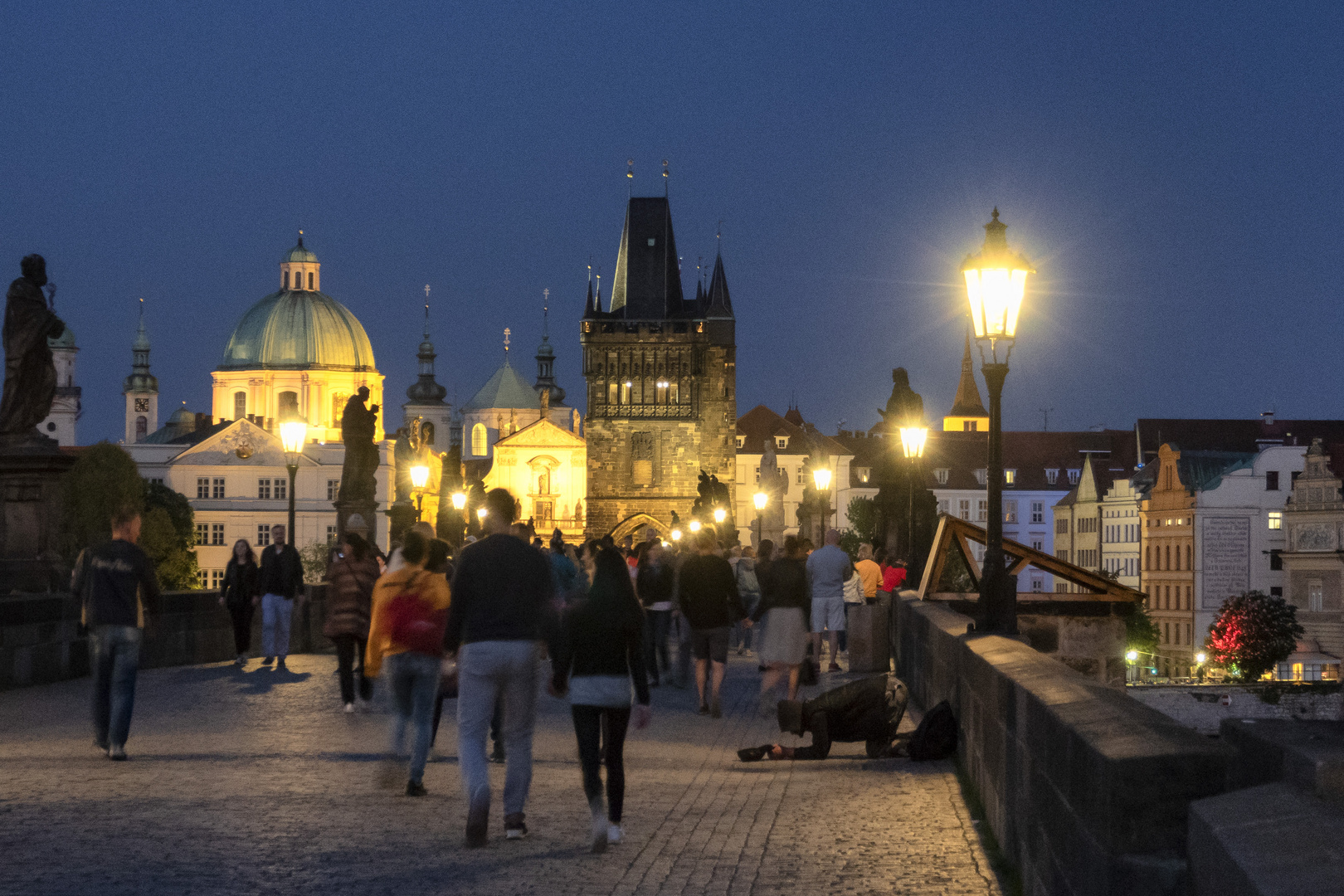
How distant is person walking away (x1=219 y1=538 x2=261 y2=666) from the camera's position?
65.6 ft

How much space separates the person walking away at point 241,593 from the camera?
20.0m

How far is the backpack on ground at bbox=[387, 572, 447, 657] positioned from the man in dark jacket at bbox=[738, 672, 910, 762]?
318cm

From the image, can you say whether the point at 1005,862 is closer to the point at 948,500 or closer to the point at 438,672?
the point at 438,672

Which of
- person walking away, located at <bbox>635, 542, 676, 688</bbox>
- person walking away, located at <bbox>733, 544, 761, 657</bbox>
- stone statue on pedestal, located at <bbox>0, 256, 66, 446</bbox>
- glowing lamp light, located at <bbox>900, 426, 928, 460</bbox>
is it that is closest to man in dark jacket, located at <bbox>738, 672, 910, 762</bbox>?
person walking away, located at <bbox>635, 542, 676, 688</bbox>

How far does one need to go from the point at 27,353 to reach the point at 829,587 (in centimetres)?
863

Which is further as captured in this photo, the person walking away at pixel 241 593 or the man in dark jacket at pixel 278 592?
the person walking away at pixel 241 593

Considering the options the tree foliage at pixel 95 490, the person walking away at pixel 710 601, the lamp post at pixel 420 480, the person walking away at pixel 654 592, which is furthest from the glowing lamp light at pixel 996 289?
the tree foliage at pixel 95 490

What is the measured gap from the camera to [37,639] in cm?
1706

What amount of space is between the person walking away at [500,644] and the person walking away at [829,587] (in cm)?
978

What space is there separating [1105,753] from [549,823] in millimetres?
4752

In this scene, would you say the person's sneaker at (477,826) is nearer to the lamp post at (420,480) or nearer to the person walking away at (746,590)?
the person walking away at (746,590)

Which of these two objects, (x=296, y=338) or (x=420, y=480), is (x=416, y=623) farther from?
(x=296, y=338)

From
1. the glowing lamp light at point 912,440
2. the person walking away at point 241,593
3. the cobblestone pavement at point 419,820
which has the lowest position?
the cobblestone pavement at point 419,820

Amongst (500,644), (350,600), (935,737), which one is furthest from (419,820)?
(350,600)
